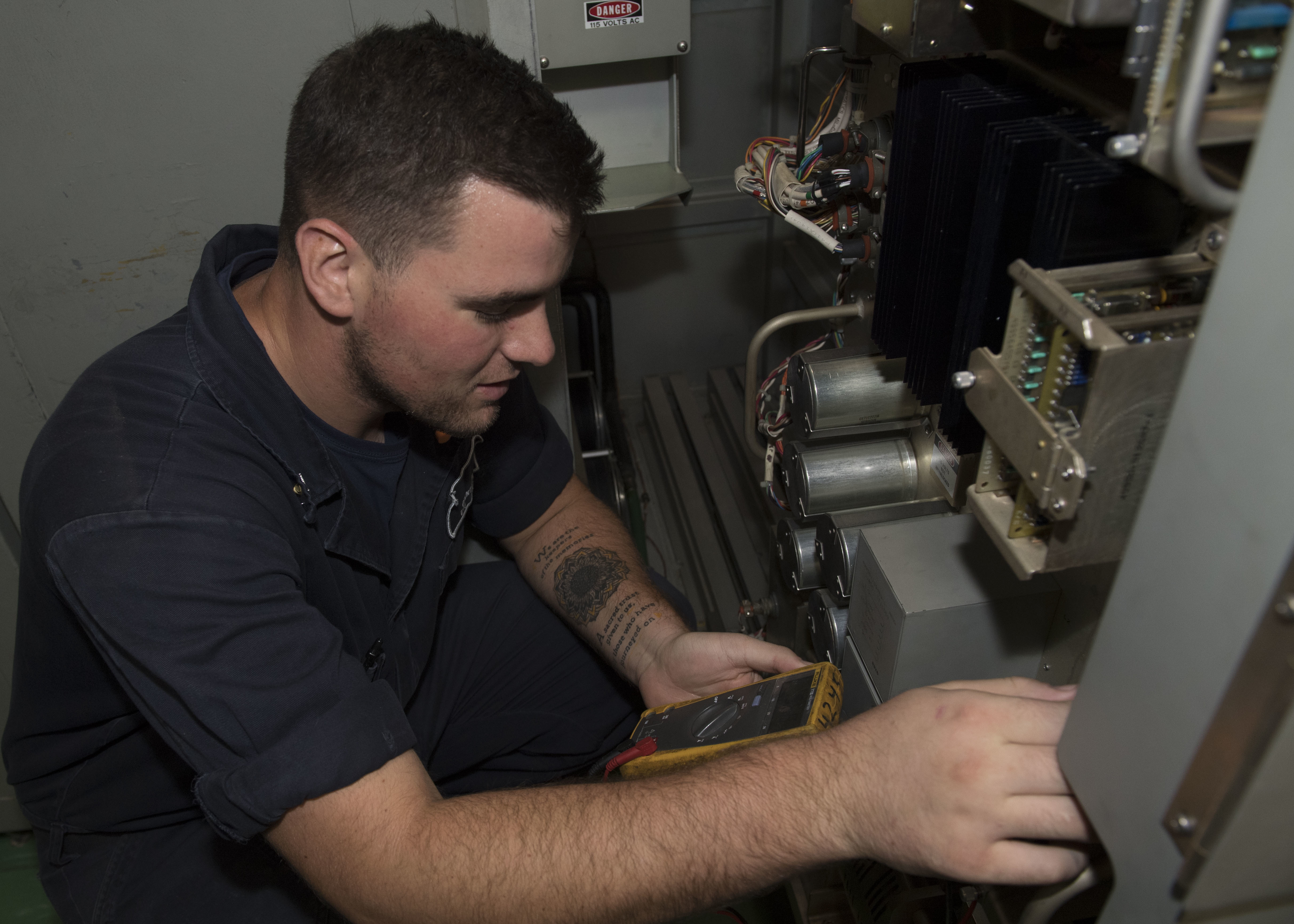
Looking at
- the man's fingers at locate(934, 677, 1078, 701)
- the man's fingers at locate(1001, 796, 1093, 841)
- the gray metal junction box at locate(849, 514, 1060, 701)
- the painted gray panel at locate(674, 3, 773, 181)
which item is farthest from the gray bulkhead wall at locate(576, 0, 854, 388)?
the man's fingers at locate(1001, 796, 1093, 841)

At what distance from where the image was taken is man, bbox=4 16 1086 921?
0.74m

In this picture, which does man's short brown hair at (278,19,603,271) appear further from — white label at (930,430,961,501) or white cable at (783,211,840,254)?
white label at (930,430,961,501)

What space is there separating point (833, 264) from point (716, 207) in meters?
0.61

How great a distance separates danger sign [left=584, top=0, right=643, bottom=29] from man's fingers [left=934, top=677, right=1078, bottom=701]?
3.35 feet

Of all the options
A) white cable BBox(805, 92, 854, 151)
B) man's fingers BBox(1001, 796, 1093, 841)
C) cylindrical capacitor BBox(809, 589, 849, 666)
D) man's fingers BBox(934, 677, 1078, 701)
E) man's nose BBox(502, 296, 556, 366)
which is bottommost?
cylindrical capacitor BBox(809, 589, 849, 666)

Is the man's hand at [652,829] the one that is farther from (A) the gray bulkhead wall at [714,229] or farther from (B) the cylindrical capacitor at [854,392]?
(A) the gray bulkhead wall at [714,229]

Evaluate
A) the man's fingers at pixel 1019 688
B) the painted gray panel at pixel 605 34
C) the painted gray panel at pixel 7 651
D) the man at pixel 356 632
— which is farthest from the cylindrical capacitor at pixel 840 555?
the painted gray panel at pixel 7 651

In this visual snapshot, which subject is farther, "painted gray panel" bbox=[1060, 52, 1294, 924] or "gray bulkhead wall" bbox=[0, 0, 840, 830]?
"gray bulkhead wall" bbox=[0, 0, 840, 830]

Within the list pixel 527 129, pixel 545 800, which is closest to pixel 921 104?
pixel 527 129

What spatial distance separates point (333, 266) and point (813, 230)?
62 centimetres

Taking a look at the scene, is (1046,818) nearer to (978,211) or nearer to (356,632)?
(978,211)

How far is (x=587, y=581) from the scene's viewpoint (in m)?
1.44

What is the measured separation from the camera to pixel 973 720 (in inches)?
25.3

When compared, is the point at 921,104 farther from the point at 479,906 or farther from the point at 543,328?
the point at 479,906
